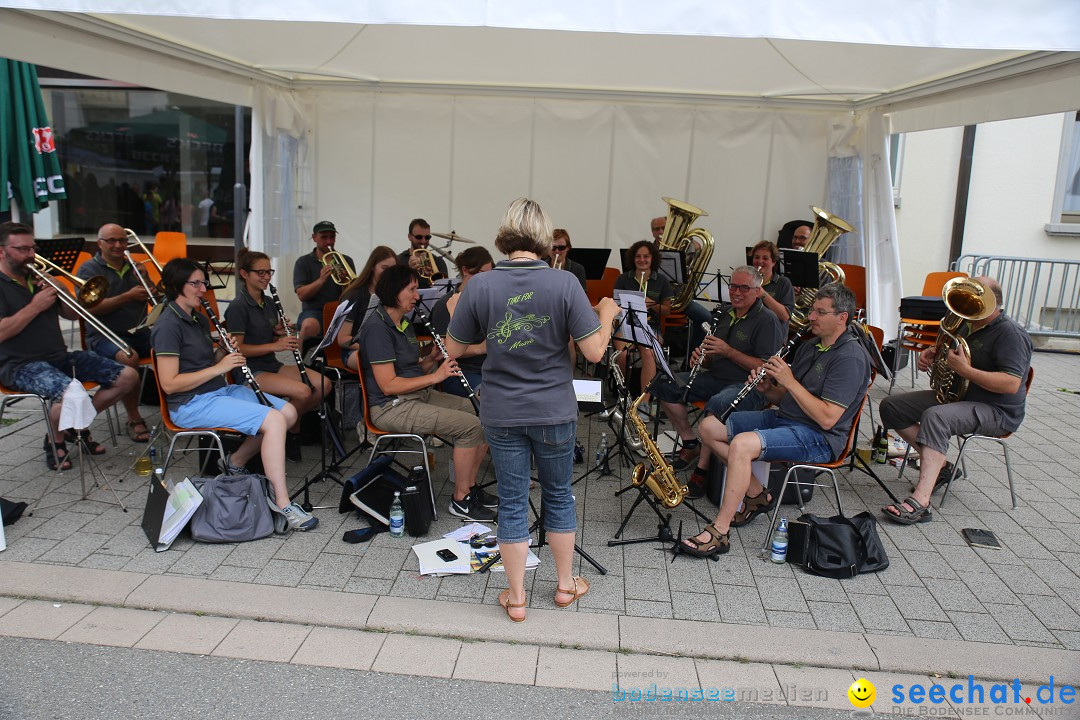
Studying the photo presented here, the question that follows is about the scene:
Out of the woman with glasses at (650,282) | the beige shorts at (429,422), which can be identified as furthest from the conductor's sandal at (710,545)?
the woman with glasses at (650,282)

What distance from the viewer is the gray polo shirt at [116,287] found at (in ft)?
16.7

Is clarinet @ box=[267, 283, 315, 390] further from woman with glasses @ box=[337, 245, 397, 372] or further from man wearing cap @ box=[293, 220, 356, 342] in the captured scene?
man wearing cap @ box=[293, 220, 356, 342]

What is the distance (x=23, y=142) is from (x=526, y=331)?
6.60 metres

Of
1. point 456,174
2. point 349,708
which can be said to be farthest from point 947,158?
point 349,708

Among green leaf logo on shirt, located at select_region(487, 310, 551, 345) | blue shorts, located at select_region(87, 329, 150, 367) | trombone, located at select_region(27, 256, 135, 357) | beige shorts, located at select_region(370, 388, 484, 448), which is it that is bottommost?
beige shorts, located at select_region(370, 388, 484, 448)

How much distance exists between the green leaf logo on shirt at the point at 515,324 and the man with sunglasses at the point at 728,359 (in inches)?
79.2

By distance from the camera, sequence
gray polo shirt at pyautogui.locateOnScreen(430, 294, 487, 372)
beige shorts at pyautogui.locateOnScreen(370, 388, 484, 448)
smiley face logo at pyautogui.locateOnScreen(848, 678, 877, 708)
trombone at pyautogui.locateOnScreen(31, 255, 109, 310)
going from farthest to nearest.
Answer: gray polo shirt at pyautogui.locateOnScreen(430, 294, 487, 372) < trombone at pyautogui.locateOnScreen(31, 255, 109, 310) < beige shorts at pyautogui.locateOnScreen(370, 388, 484, 448) < smiley face logo at pyautogui.locateOnScreen(848, 678, 877, 708)

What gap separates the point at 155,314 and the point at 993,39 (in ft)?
14.1

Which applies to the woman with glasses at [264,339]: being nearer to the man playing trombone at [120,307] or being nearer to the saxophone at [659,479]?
the man playing trombone at [120,307]

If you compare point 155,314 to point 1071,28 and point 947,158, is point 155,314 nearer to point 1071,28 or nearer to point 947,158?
point 1071,28

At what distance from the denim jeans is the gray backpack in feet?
4.56

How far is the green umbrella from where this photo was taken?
6.88m

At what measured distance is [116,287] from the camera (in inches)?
204

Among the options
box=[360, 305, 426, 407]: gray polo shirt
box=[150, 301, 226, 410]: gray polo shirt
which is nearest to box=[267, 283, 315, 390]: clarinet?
box=[150, 301, 226, 410]: gray polo shirt
